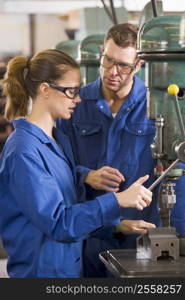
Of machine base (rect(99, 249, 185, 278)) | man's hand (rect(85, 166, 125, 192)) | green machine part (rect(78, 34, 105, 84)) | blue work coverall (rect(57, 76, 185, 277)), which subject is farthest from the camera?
green machine part (rect(78, 34, 105, 84))

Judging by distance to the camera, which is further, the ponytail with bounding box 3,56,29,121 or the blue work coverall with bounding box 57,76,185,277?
the blue work coverall with bounding box 57,76,185,277

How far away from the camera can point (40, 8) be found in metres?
6.35

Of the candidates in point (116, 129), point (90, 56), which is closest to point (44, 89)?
point (116, 129)

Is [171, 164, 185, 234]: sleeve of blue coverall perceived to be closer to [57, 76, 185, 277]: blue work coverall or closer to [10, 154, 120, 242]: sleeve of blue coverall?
[57, 76, 185, 277]: blue work coverall

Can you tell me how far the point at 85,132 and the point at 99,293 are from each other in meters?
0.90

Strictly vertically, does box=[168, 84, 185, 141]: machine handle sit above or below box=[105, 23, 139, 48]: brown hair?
below

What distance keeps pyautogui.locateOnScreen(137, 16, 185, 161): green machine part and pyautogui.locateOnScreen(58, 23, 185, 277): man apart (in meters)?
0.48

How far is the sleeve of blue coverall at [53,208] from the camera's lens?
183 cm

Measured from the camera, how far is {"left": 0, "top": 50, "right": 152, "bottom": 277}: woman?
6.05 feet

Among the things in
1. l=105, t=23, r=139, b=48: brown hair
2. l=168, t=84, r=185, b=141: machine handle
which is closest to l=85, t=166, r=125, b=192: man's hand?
l=168, t=84, r=185, b=141: machine handle

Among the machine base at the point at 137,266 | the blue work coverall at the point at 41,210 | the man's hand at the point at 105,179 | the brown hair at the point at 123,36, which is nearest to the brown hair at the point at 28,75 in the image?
the blue work coverall at the point at 41,210

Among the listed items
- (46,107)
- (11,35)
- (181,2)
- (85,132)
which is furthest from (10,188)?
(11,35)

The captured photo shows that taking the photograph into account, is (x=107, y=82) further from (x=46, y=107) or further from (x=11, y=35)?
(x=11, y=35)

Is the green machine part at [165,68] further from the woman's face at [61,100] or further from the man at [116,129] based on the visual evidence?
the man at [116,129]
